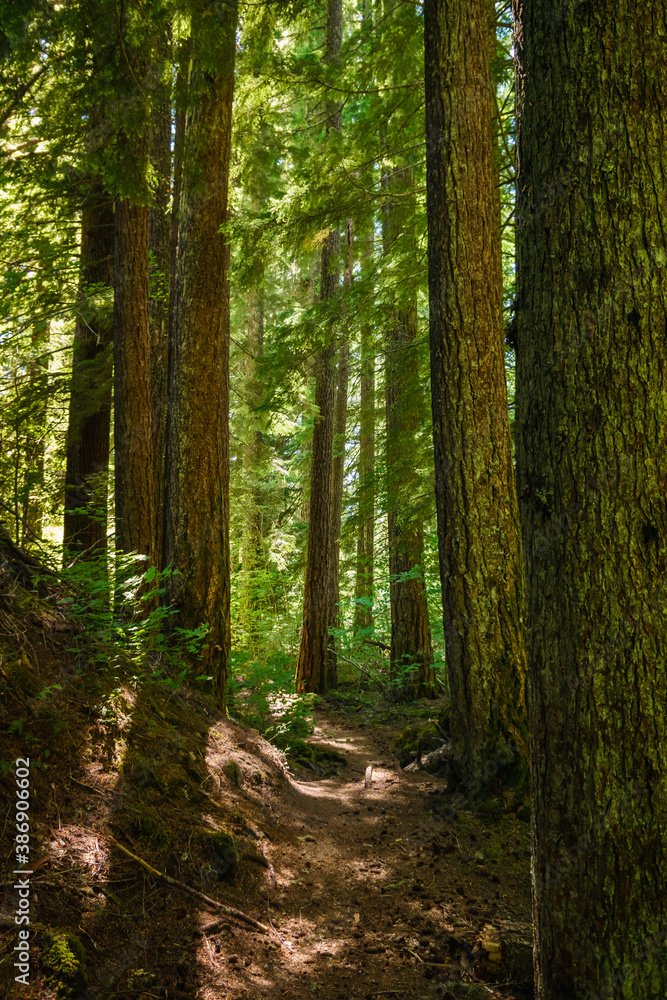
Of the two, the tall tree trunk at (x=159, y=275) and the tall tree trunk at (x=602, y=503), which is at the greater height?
the tall tree trunk at (x=159, y=275)

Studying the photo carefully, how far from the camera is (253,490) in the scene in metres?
15.9

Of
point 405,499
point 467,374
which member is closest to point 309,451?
point 405,499

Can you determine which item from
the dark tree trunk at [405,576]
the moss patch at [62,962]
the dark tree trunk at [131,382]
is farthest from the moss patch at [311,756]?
the moss patch at [62,962]

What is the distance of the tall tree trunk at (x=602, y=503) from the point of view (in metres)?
2.02

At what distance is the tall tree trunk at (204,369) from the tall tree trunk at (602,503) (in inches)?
161

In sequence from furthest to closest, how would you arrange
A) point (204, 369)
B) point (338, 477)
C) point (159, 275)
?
point (338, 477)
point (159, 275)
point (204, 369)

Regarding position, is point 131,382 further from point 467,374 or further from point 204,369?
point 467,374

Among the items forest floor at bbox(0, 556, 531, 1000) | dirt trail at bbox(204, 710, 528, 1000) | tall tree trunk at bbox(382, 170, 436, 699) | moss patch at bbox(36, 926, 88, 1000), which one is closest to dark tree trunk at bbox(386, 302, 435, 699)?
tall tree trunk at bbox(382, 170, 436, 699)

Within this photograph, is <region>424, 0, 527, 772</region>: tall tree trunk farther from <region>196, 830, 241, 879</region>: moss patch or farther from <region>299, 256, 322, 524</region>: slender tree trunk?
<region>299, 256, 322, 524</region>: slender tree trunk

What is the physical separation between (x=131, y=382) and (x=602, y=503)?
666cm

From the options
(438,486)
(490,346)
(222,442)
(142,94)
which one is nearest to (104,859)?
(438,486)

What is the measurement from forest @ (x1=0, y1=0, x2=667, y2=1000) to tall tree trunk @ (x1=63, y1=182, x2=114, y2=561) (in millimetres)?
54

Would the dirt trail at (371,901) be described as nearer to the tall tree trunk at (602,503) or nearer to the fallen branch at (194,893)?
the fallen branch at (194,893)

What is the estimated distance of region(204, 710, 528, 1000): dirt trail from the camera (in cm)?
298
